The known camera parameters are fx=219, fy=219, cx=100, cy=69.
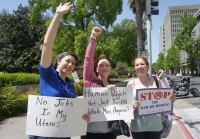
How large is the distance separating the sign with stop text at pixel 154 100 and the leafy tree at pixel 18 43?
30793mm

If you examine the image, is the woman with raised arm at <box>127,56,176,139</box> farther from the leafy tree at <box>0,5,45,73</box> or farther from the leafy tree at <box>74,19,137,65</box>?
the leafy tree at <box>0,5,45,73</box>

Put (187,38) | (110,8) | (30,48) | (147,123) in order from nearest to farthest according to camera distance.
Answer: (147,123) → (110,8) → (30,48) → (187,38)

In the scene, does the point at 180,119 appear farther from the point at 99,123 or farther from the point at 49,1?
the point at 49,1

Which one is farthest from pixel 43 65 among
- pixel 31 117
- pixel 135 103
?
pixel 135 103

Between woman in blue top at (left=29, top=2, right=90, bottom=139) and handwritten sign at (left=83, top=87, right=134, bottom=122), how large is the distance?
0.76 ft

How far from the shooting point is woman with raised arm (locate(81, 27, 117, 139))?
2.65 metres

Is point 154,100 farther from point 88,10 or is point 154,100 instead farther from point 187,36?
point 187,36

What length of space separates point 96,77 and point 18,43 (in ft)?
110

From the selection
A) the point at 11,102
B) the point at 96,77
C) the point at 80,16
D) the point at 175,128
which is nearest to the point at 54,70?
the point at 96,77

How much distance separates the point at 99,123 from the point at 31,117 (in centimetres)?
82

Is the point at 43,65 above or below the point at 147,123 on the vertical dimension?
above

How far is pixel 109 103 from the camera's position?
2.88m

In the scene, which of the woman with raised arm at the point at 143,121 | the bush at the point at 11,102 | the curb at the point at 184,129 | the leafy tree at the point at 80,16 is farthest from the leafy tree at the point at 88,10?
the woman with raised arm at the point at 143,121

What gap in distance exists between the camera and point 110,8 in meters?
21.1
